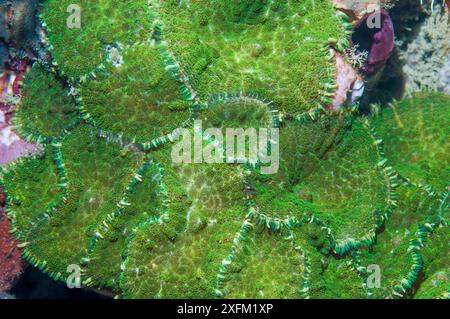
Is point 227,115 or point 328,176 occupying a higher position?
point 227,115

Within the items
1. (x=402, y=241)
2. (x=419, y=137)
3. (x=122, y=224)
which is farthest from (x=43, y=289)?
(x=419, y=137)

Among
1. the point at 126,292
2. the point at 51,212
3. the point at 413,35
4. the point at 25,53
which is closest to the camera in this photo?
the point at 126,292

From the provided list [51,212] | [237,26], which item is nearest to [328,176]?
[237,26]

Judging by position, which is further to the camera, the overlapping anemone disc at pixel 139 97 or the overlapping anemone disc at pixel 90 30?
the overlapping anemone disc at pixel 90 30

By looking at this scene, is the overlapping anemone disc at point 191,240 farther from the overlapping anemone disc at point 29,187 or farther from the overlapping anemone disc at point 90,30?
the overlapping anemone disc at point 90,30

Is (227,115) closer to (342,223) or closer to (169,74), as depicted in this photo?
(169,74)

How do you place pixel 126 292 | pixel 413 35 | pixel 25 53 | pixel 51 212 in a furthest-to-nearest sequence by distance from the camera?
pixel 413 35 < pixel 25 53 < pixel 51 212 < pixel 126 292

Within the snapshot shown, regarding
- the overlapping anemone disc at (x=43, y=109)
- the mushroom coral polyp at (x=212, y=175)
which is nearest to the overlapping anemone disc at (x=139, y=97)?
the mushroom coral polyp at (x=212, y=175)

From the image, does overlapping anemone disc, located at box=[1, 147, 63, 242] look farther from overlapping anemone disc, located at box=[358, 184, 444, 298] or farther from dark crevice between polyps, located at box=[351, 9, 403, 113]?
dark crevice between polyps, located at box=[351, 9, 403, 113]

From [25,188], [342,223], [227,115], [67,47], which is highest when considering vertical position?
[67,47]
